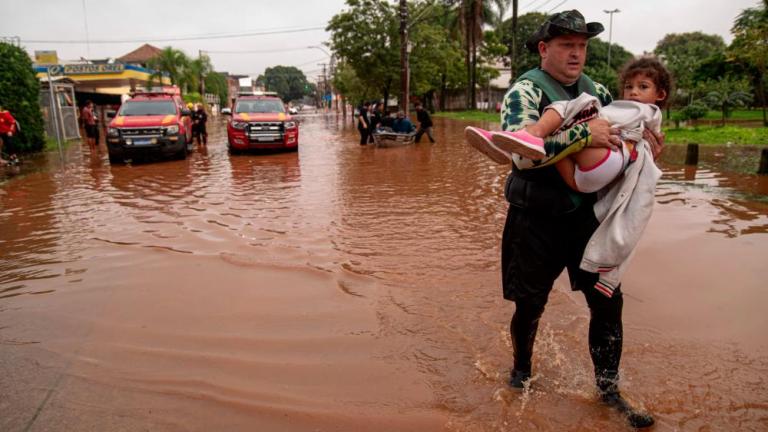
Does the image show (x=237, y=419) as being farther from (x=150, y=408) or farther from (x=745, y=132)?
(x=745, y=132)

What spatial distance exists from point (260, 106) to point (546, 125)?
597 inches

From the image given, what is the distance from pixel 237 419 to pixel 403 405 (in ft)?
2.83

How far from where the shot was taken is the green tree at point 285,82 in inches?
5861

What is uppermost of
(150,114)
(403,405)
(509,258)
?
(150,114)

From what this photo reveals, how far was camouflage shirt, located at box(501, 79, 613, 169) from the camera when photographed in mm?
2205

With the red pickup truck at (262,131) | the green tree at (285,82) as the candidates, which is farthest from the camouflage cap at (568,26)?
the green tree at (285,82)

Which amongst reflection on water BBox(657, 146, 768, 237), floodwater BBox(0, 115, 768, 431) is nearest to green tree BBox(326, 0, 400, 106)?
reflection on water BBox(657, 146, 768, 237)

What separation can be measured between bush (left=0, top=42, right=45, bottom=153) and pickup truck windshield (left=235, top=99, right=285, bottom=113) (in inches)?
257

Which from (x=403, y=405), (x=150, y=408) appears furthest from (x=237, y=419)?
(x=403, y=405)

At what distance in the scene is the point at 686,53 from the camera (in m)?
37.4

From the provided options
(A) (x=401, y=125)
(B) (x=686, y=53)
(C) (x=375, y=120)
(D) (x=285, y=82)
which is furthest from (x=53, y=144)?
(D) (x=285, y=82)

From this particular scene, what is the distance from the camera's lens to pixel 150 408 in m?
2.79

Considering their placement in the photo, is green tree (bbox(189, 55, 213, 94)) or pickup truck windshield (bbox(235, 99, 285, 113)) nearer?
pickup truck windshield (bbox(235, 99, 285, 113))

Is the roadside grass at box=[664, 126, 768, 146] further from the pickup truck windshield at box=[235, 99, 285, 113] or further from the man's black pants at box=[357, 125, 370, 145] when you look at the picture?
the pickup truck windshield at box=[235, 99, 285, 113]
